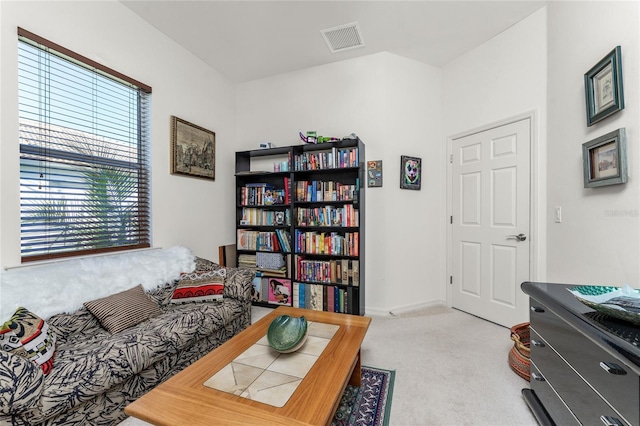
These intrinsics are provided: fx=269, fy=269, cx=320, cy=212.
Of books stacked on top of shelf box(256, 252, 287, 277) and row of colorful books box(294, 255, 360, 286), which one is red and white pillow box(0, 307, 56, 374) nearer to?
books stacked on top of shelf box(256, 252, 287, 277)

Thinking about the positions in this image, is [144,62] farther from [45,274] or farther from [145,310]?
[145,310]

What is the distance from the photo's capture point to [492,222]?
282 centimetres

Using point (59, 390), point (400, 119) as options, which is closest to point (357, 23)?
point (400, 119)

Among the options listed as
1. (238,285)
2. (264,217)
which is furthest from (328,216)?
(238,285)

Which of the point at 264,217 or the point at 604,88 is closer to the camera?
the point at 604,88

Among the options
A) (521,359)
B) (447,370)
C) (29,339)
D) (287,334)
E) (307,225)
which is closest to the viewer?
(29,339)

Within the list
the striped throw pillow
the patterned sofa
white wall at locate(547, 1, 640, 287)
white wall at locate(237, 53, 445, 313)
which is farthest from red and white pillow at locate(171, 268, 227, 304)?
white wall at locate(547, 1, 640, 287)

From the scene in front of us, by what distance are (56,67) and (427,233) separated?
368 cm

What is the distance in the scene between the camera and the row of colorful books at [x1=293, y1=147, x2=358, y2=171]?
2918 millimetres

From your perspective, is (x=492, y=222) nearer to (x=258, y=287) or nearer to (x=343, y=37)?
(x=343, y=37)

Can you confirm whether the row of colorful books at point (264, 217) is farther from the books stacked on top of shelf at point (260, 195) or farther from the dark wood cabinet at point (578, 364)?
the dark wood cabinet at point (578, 364)

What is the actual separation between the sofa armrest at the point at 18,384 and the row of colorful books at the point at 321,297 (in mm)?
2159

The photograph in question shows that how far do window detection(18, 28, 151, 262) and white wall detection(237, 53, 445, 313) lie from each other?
1.66 metres

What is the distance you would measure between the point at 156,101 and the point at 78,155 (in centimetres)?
90
